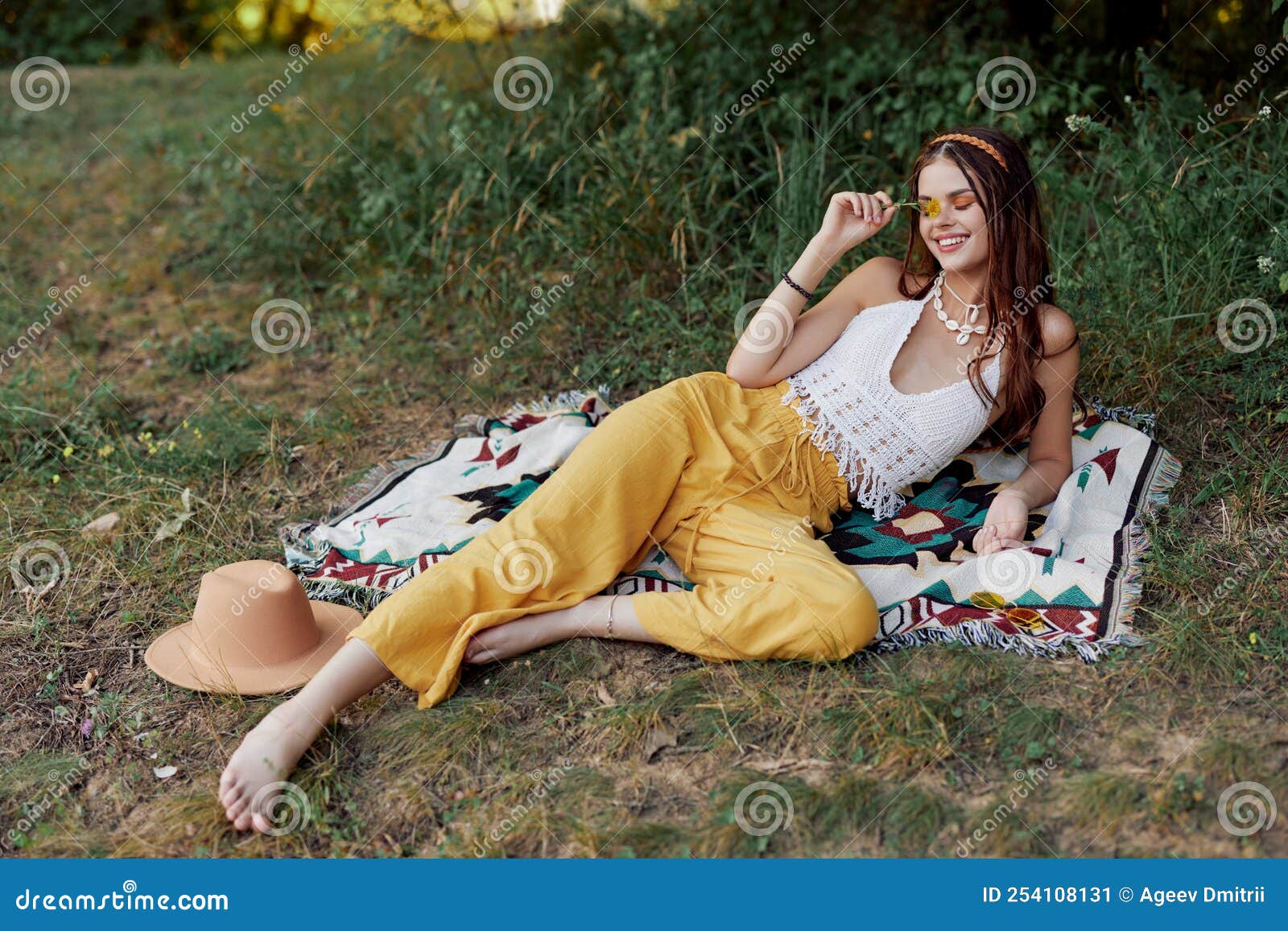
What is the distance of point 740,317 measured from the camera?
369cm

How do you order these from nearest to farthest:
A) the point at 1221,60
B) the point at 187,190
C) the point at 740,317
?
the point at 740,317, the point at 1221,60, the point at 187,190

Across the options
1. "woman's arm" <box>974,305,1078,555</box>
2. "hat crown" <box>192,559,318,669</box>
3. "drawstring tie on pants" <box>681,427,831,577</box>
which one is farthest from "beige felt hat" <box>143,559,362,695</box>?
"woman's arm" <box>974,305,1078,555</box>

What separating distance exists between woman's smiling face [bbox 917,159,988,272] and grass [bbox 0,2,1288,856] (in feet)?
2.78

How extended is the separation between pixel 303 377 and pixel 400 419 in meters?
0.54

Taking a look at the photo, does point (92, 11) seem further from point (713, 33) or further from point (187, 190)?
point (713, 33)

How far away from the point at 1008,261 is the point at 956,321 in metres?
0.20

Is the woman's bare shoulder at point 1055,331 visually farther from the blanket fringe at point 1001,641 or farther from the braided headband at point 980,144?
the blanket fringe at point 1001,641

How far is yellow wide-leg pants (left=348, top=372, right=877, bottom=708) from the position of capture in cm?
244

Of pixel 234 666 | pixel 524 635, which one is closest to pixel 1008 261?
pixel 524 635

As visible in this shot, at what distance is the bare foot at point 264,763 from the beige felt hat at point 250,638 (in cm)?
25

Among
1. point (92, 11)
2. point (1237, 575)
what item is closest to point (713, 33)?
point (1237, 575)

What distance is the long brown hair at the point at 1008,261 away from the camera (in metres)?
2.62

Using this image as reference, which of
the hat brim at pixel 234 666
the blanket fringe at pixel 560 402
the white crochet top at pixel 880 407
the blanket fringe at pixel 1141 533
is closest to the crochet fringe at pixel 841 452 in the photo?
the white crochet top at pixel 880 407

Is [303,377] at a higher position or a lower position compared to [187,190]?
lower
